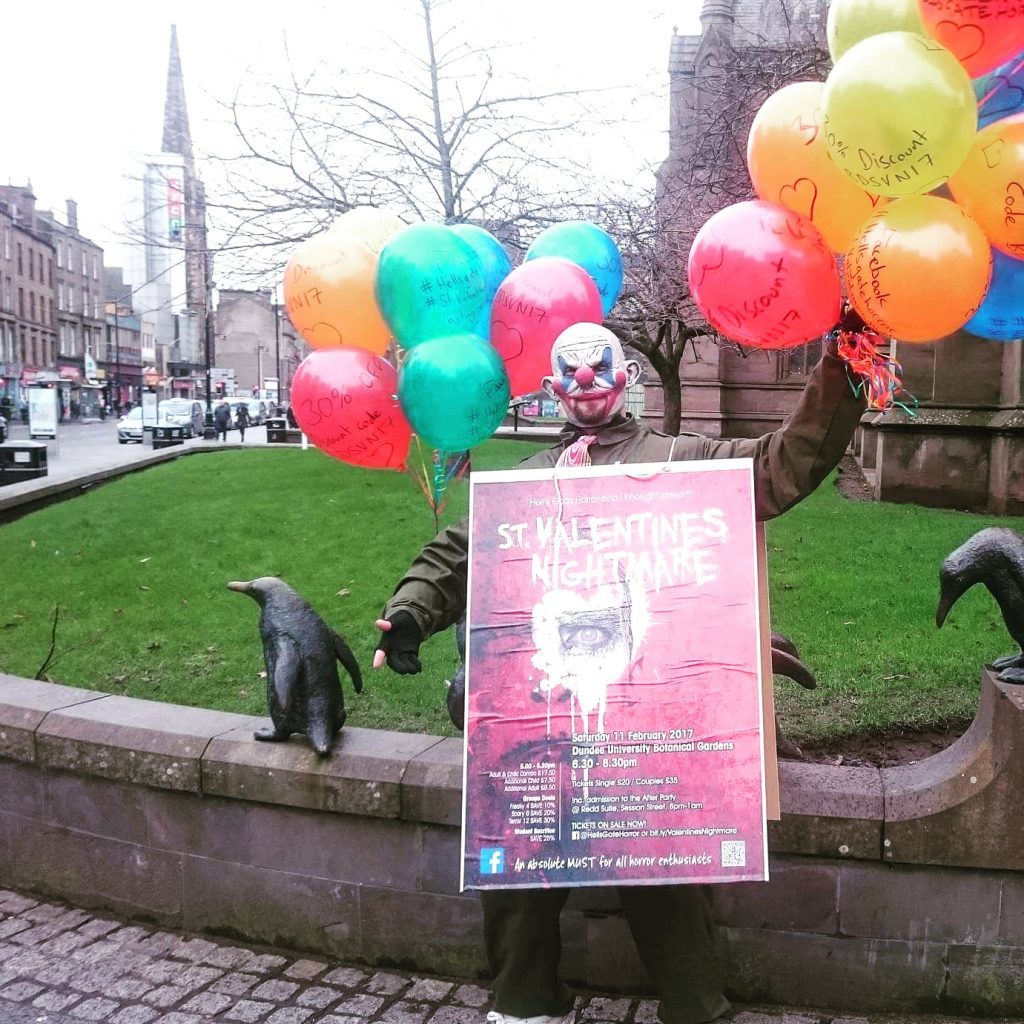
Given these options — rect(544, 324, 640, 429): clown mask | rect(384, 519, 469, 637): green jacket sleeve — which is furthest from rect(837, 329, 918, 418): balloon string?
rect(384, 519, 469, 637): green jacket sleeve

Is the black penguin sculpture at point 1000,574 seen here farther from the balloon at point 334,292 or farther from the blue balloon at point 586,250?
the balloon at point 334,292

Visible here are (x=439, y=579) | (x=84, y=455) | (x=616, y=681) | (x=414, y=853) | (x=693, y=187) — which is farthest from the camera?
(x=84, y=455)

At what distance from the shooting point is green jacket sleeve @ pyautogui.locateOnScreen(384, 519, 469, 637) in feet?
10.2

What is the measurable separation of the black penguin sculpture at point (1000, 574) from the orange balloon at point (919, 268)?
1034mm

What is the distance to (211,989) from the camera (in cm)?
346

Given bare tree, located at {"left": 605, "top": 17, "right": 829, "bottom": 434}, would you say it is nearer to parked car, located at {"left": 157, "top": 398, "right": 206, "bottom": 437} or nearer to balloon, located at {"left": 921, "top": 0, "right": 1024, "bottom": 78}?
balloon, located at {"left": 921, "top": 0, "right": 1024, "bottom": 78}

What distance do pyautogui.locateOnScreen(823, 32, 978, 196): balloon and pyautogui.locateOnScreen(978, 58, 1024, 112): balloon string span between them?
12.8 inches

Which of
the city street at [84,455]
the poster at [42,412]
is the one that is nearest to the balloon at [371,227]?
the city street at [84,455]

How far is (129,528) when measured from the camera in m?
9.96

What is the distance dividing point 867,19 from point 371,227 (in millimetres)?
1933

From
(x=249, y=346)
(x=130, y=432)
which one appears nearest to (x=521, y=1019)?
(x=130, y=432)

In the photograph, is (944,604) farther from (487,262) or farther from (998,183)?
(487,262)

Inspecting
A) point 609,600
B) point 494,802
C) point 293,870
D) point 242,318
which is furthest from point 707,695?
point 242,318

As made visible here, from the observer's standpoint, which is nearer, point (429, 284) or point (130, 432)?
point (429, 284)
